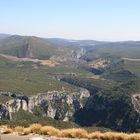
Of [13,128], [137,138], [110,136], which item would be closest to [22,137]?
[13,128]

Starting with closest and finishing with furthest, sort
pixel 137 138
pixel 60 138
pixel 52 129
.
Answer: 1. pixel 137 138
2. pixel 60 138
3. pixel 52 129

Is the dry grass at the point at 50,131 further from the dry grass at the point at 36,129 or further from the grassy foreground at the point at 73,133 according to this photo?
the dry grass at the point at 36,129

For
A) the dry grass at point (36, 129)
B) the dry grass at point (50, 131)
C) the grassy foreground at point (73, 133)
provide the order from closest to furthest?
1. the grassy foreground at point (73, 133)
2. the dry grass at point (50, 131)
3. the dry grass at point (36, 129)

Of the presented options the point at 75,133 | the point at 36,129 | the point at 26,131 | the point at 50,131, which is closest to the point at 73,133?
the point at 75,133

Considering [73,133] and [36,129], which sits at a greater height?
[73,133]

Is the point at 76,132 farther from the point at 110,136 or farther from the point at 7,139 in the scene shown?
the point at 7,139

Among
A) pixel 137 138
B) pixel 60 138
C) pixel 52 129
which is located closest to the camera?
pixel 137 138

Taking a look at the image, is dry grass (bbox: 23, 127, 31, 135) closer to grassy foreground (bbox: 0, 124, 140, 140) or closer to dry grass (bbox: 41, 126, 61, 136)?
grassy foreground (bbox: 0, 124, 140, 140)

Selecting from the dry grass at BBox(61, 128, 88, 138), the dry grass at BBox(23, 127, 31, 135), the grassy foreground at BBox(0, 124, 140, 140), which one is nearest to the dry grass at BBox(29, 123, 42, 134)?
the grassy foreground at BBox(0, 124, 140, 140)

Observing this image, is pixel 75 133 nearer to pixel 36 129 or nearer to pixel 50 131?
pixel 50 131

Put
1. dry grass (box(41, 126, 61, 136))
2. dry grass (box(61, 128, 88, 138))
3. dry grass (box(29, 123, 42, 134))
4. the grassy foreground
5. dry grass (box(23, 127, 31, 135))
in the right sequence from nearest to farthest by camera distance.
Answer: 1. the grassy foreground
2. dry grass (box(61, 128, 88, 138))
3. dry grass (box(41, 126, 61, 136))
4. dry grass (box(23, 127, 31, 135))
5. dry grass (box(29, 123, 42, 134))

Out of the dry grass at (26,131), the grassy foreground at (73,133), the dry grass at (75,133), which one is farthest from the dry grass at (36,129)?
the dry grass at (75,133)
